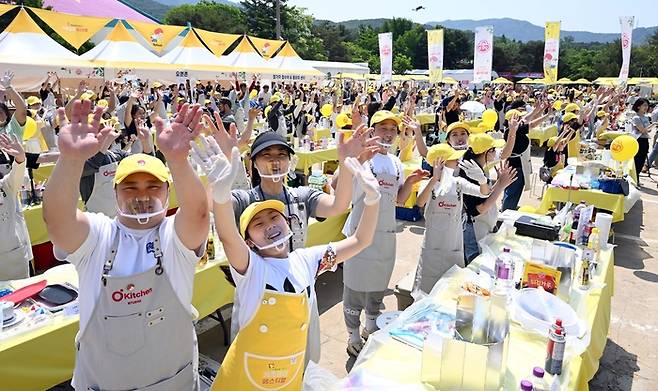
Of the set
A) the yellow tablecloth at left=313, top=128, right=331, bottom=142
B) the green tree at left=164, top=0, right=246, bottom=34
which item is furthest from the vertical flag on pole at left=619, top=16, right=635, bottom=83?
the green tree at left=164, top=0, right=246, bottom=34

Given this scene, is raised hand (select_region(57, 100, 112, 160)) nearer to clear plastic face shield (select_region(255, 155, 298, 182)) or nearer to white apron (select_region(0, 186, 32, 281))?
clear plastic face shield (select_region(255, 155, 298, 182))

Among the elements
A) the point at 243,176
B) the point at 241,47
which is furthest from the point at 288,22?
the point at 243,176

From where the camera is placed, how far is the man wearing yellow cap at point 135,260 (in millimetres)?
1674

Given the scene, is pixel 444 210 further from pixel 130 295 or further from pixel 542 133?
pixel 542 133

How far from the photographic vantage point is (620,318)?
4.69m

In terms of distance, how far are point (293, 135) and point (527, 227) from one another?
7.73 metres

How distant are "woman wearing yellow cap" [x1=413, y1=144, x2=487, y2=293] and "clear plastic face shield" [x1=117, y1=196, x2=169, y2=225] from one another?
2.34 metres

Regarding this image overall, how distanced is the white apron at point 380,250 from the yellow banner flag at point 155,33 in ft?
49.3

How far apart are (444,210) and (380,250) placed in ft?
2.10

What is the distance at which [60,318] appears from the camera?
2.79 meters

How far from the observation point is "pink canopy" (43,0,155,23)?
97.4 ft

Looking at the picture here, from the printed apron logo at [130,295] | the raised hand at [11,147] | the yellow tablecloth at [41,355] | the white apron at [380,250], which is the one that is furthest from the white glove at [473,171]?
the raised hand at [11,147]

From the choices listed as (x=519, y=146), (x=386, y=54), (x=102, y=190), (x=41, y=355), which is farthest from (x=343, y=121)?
(x=386, y=54)

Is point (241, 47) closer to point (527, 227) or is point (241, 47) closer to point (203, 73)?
point (203, 73)
